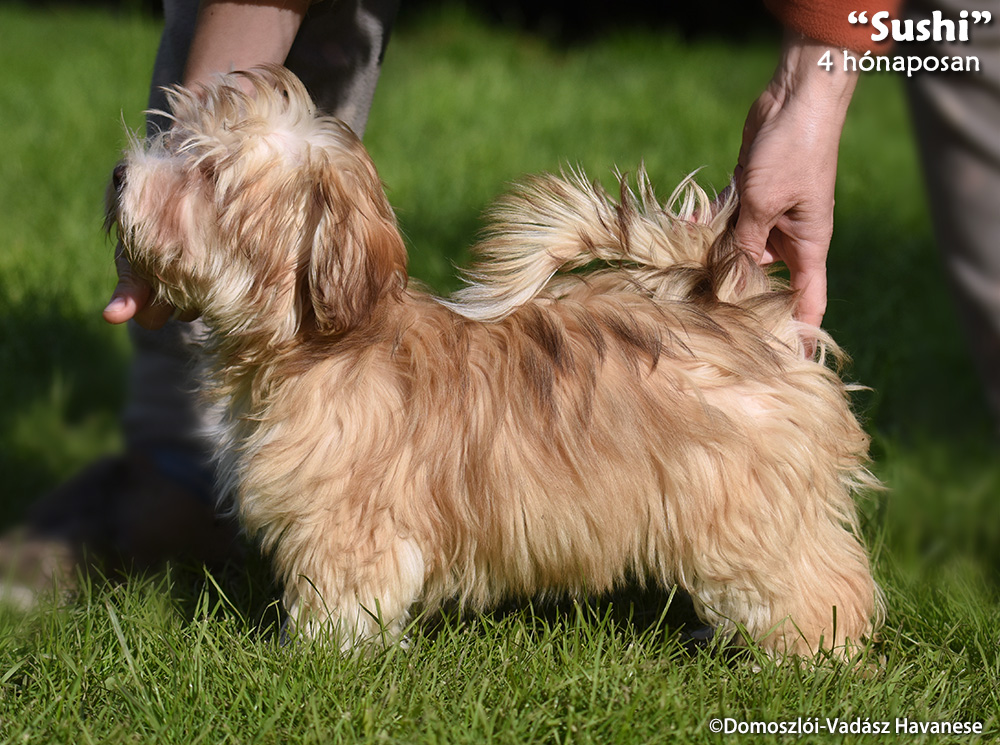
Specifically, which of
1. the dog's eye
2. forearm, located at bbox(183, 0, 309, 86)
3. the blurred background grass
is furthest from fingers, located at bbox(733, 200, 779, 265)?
the dog's eye

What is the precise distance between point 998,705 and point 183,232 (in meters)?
2.22

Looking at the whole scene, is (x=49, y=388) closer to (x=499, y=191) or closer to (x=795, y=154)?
(x=499, y=191)

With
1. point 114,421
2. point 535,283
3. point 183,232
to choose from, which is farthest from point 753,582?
point 114,421

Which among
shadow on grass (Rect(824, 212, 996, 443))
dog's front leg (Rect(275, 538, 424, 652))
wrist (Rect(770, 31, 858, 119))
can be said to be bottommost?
dog's front leg (Rect(275, 538, 424, 652))

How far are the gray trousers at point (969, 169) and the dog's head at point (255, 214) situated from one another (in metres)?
1.22

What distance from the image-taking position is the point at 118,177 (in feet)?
7.53

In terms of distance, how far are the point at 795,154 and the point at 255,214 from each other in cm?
129

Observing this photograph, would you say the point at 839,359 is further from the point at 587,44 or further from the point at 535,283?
the point at 587,44

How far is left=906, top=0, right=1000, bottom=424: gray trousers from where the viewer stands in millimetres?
→ 2033

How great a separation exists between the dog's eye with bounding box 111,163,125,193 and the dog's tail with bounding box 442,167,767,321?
2.67ft

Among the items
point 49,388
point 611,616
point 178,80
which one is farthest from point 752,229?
point 49,388

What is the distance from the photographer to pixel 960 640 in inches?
104

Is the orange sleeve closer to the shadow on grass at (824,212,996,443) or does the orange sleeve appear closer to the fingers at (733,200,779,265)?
the fingers at (733,200,779,265)

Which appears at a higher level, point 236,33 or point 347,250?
point 236,33
